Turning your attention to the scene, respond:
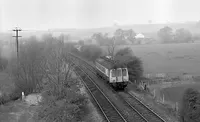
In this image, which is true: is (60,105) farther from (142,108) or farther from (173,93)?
(173,93)

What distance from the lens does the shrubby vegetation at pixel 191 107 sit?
13800 mm

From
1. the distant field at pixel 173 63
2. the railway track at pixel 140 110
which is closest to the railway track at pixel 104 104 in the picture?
the railway track at pixel 140 110

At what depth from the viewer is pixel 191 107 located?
1439 centimetres

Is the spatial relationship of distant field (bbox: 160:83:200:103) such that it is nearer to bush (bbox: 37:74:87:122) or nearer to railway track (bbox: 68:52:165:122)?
railway track (bbox: 68:52:165:122)

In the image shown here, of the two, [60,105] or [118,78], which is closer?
[60,105]

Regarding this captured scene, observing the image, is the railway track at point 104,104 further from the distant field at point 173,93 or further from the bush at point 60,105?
the distant field at point 173,93

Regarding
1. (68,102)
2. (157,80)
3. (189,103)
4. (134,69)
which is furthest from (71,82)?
(157,80)

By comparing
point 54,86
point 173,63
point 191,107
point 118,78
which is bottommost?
point 191,107

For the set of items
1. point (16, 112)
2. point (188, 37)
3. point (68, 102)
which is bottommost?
point (16, 112)

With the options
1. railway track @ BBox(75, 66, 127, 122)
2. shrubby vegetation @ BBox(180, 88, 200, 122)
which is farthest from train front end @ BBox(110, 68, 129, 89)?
shrubby vegetation @ BBox(180, 88, 200, 122)

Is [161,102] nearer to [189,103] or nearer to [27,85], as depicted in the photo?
[189,103]

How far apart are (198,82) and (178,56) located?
74.6 feet

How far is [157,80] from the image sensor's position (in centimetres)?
3353

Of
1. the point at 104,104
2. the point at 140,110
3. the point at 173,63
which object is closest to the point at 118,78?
the point at 104,104
